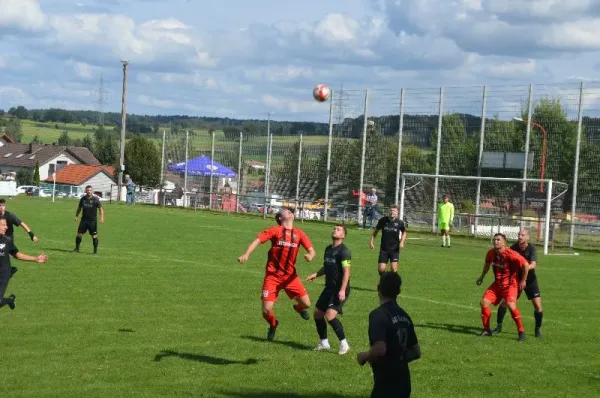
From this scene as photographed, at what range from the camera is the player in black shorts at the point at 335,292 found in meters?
13.7

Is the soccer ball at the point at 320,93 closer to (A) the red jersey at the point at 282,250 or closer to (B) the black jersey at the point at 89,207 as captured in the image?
(B) the black jersey at the point at 89,207

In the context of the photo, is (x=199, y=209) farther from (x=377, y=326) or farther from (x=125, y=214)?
(x=377, y=326)

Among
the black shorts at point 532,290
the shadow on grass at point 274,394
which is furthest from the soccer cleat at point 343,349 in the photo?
the black shorts at point 532,290

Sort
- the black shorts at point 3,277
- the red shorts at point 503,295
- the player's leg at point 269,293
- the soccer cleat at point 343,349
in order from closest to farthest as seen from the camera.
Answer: the soccer cleat at point 343,349, the player's leg at point 269,293, the black shorts at point 3,277, the red shorts at point 503,295

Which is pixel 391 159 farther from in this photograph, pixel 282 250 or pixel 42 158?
pixel 42 158

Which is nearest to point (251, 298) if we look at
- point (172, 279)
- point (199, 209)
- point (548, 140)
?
point (172, 279)

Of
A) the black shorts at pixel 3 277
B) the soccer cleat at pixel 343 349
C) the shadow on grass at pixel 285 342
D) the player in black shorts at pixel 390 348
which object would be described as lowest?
the shadow on grass at pixel 285 342

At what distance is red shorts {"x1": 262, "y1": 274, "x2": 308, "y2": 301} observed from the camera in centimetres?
1399

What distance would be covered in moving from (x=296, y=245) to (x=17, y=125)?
178 meters

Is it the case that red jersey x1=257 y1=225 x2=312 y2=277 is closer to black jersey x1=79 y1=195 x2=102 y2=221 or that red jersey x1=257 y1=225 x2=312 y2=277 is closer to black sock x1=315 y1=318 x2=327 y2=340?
black sock x1=315 y1=318 x2=327 y2=340

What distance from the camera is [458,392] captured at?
11.6 m

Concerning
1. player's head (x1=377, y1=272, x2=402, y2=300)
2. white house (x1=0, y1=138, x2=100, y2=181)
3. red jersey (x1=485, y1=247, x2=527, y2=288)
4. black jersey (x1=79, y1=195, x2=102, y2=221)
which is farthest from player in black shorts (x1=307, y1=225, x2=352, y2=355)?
white house (x1=0, y1=138, x2=100, y2=181)

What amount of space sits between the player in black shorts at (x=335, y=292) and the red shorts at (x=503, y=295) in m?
3.28

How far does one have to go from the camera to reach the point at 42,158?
121m
